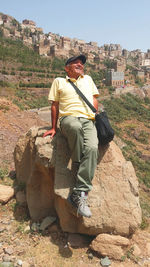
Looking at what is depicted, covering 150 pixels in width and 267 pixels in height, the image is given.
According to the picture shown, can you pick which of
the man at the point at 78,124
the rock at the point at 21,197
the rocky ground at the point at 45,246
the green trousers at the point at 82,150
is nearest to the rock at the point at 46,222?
Result: the rocky ground at the point at 45,246

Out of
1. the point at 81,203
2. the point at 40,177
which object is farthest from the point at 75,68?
the point at 81,203

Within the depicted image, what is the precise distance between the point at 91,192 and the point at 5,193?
Result: 1795mm

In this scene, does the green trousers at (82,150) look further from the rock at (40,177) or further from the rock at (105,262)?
the rock at (105,262)

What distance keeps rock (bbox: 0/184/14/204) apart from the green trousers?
68.4 inches

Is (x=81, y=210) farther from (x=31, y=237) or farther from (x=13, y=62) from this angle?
(x=13, y=62)

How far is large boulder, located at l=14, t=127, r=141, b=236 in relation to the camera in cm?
311

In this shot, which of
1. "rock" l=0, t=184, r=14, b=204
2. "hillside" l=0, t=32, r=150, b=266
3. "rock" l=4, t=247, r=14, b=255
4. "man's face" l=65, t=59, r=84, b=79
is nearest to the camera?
"rock" l=4, t=247, r=14, b=255

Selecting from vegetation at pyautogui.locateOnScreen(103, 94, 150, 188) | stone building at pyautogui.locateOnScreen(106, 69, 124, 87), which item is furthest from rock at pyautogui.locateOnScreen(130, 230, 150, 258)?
stone building at pyautogui.locateOnScreen(106, 69, 124, 87)

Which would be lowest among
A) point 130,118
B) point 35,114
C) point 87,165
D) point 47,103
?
point 130,118

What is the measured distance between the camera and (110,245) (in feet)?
9.79

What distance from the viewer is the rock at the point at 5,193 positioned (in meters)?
3.90

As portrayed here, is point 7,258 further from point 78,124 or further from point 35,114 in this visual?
point 35,114

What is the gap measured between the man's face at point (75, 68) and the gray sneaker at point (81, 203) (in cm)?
197

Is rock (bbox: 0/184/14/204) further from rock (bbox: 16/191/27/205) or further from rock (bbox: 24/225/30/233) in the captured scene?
rock (bbox: 24/225/30/233)
